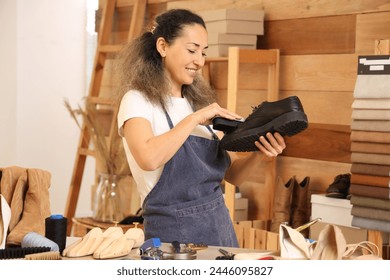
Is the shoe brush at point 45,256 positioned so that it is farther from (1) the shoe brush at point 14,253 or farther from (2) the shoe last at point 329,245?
(2) the shoe last at point 329,245

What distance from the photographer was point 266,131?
2.57 metres

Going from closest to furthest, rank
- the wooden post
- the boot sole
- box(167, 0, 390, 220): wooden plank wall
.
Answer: the boot sole < the wooden post < box(167, 0, 390, 220): wooden plank wall

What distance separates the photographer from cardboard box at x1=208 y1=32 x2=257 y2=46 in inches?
173

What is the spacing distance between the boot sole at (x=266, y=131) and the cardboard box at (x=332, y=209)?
1.17 m

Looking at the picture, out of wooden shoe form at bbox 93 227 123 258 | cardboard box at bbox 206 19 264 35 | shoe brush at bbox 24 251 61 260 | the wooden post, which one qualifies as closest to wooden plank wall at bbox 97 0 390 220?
cardboard box at bbox 206 19 264 35

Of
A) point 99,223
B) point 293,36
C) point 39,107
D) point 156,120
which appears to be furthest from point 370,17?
point 39,107

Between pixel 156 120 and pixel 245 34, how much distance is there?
6.06ft

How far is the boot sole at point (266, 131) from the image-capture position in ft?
8.10

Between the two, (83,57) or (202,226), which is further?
(83,57)

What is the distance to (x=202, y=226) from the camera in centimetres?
270

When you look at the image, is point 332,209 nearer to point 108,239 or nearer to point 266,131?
point 266,131

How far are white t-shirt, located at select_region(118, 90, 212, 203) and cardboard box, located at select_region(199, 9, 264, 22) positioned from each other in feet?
5.33

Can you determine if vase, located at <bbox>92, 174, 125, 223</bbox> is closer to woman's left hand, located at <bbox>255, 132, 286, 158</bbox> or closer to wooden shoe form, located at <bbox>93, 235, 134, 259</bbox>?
woman's left hand, located at <bbox>255, 132, 286, 158</bbox>

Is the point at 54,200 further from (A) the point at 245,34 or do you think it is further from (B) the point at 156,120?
(B) the point at 156,120
